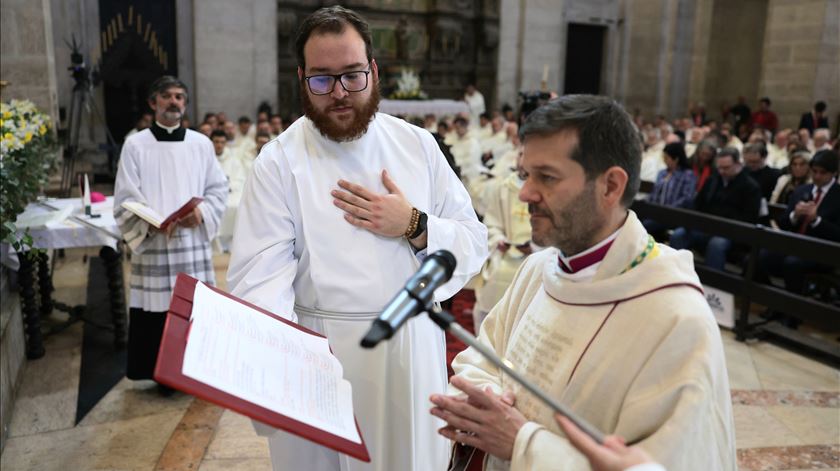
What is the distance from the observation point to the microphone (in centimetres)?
113

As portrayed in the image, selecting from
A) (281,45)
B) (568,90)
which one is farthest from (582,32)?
(281,45)

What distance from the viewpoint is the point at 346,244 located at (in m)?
2.33

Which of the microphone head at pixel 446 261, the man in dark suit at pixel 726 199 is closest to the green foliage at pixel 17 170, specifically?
the microphone head at pixel 446 261

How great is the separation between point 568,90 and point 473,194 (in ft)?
38.2

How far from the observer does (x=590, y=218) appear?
165 cm

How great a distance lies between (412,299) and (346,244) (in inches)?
45.1

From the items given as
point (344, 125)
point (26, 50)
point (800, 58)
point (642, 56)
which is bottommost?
point (344, 125)

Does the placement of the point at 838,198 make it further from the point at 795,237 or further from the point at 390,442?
the point at 390,442

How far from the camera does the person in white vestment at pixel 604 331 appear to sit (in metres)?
1.49

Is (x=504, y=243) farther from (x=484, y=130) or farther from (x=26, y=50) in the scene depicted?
(x=484, y=130)

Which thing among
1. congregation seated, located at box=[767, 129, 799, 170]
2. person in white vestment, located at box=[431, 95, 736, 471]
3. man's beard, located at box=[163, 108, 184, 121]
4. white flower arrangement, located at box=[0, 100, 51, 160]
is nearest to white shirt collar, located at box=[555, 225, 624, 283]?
person in white vestment, located at box=[431, 95, 736, 471]

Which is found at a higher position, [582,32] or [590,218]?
[582,32]

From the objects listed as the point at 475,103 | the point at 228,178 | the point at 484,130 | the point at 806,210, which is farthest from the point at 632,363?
the point at 475,103

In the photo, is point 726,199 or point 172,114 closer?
point 172,114
